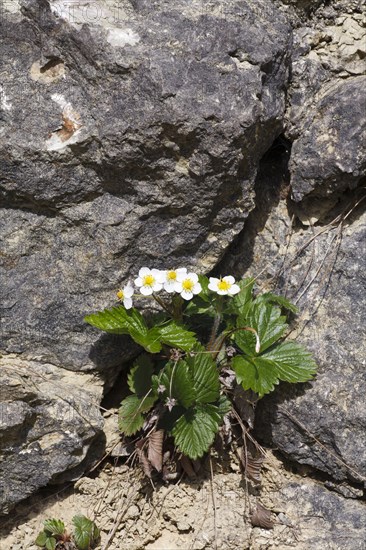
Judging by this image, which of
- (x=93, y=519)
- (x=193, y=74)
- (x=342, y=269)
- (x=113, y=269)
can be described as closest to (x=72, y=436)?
(x=93, y=519)

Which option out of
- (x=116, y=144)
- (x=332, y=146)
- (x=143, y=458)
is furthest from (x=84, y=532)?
(x=332, y=146)

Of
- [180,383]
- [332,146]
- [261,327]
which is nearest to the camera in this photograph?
[180,383]

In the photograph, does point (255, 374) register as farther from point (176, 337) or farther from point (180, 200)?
point (180, 200)

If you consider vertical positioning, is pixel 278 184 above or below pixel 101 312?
above

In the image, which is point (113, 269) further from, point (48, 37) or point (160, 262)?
point (48, 37)

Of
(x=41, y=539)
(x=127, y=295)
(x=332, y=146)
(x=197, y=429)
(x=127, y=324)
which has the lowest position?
(x=41, y=539)

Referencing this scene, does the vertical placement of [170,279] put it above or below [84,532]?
above

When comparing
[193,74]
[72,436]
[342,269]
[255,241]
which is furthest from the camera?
[255,241]

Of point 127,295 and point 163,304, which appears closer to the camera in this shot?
point 127,295
